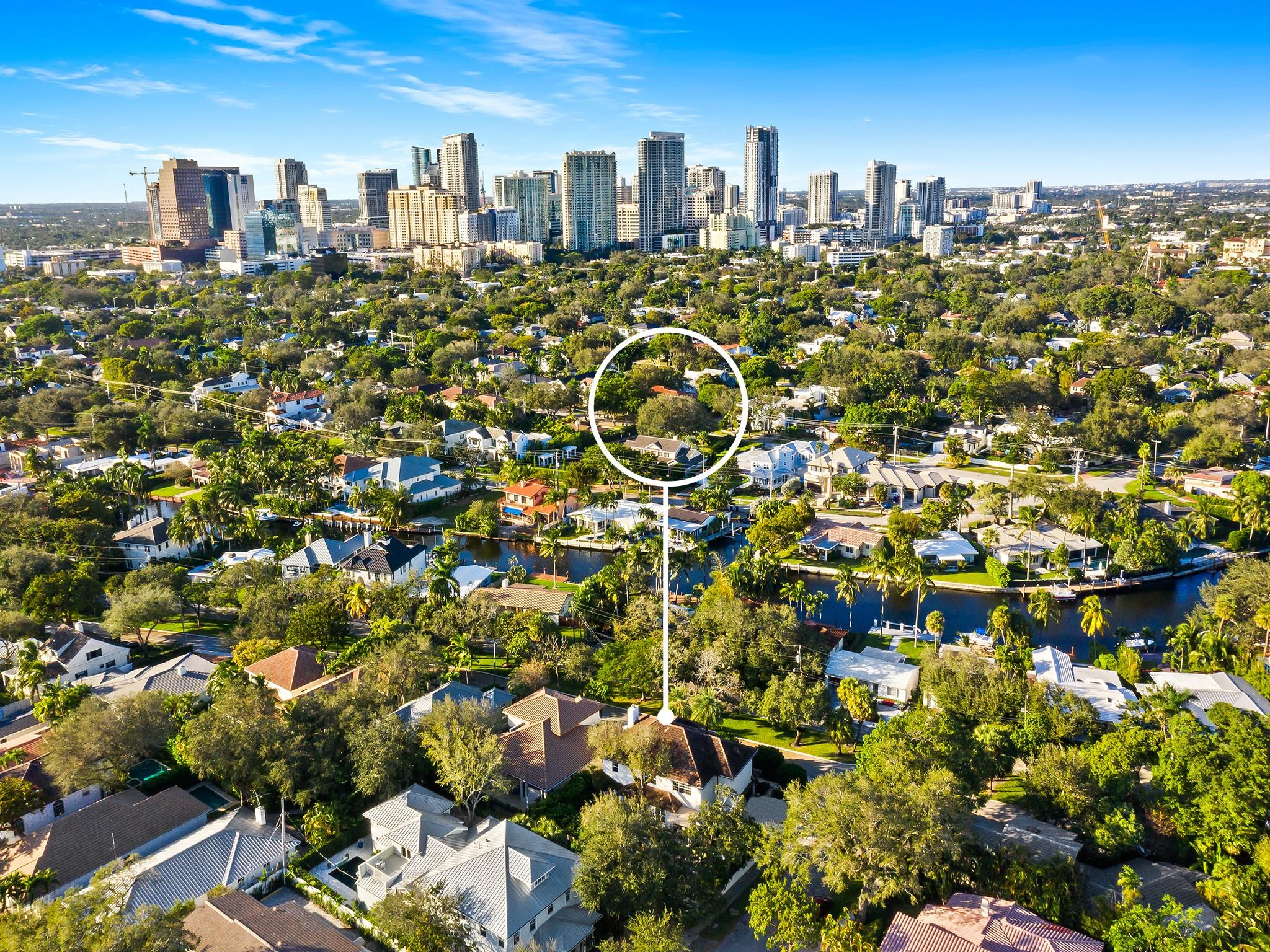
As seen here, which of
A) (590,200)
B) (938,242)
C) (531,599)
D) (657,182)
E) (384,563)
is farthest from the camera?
(657,182)

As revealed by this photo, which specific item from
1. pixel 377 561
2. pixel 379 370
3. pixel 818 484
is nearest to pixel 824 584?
pixel 818 484

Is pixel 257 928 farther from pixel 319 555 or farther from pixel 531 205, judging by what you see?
pixel 531 205

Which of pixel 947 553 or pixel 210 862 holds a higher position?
pixel 210 862

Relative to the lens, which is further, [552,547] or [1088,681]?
[552,547]

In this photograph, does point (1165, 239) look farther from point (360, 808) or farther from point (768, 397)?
point (360, 808)

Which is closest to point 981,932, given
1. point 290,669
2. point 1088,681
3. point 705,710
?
point 705,710

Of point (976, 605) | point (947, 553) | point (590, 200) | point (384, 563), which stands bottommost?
point (976, 605)
